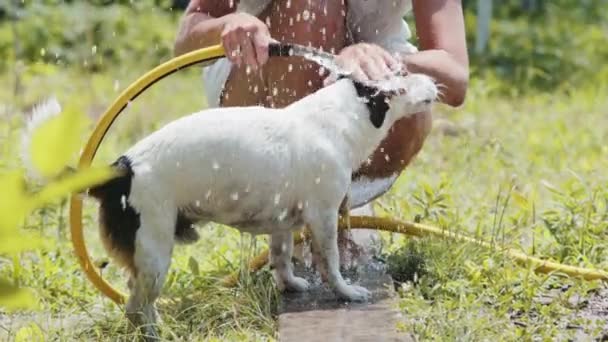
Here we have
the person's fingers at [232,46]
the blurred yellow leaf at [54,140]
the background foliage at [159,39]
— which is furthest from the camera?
the background foliage at [159,39]

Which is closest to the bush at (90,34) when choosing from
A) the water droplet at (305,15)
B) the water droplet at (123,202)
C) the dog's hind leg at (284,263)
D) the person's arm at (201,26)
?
the person's arm at (201,26)

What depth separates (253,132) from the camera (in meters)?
2.58

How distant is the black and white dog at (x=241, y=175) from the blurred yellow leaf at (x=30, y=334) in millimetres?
299

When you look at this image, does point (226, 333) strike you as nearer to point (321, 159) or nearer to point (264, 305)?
point (264, 305)

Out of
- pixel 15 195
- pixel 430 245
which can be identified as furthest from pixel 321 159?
pixel 15 195

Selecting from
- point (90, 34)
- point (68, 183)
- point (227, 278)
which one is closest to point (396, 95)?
point (227, 278)

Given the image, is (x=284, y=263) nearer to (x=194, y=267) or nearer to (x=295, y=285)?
(x=295, y=285)

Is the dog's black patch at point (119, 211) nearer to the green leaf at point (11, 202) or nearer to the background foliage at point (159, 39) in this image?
the green leaf at point (11, 202)

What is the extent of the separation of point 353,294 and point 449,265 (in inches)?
18.8

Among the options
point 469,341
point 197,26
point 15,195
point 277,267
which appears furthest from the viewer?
point 197,26

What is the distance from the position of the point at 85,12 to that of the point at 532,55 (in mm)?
3478

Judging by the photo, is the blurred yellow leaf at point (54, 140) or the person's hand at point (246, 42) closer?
the blurred yellow leaf at point (54, 140)

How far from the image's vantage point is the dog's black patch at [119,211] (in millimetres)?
2521

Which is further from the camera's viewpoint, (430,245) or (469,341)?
(430,245)
